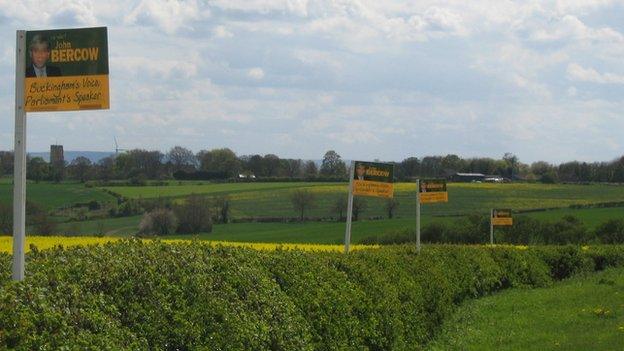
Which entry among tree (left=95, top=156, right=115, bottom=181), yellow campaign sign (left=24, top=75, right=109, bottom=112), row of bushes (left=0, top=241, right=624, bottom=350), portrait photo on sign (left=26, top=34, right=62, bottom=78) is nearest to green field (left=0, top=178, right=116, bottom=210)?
tree (left=95, top=156, right=115, bottom=181)

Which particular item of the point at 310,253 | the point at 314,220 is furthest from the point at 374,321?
the point at 314,220

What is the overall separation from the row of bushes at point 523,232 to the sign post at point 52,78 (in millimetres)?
44537

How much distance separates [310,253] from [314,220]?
48.0 m

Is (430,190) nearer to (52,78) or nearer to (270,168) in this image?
(52,78)

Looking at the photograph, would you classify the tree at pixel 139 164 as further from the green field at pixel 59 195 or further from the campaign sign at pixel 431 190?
the campaign sign at pixel 431 190

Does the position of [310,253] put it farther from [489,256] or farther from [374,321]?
[489,256]

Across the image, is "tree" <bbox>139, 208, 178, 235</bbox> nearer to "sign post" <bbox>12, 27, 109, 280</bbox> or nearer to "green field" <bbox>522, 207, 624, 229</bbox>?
"green field" <bbox>522, 207, 624, 229</bbox>

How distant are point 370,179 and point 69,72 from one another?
11.0 m

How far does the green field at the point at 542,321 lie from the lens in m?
14.4


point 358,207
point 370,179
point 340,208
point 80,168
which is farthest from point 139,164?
point 370,179

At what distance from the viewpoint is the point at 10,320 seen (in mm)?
5520

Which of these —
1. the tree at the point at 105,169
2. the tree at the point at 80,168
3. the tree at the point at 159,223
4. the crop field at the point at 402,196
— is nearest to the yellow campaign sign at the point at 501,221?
the tree at the point at 159,223

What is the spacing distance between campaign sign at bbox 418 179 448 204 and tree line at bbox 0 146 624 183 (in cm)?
2162

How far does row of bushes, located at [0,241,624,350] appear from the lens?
6.12 m
